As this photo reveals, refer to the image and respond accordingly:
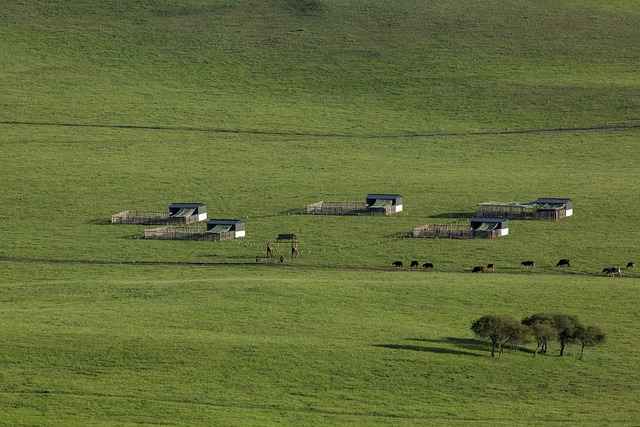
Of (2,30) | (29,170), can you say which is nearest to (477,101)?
(29,170)

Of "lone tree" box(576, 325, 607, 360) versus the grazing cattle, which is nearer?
"lone tree" box(576, 325, 607, 360)

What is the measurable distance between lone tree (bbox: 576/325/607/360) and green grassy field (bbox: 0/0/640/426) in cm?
75

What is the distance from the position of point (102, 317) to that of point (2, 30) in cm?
9657

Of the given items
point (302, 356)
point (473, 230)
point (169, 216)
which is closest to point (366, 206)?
point (473, 230)

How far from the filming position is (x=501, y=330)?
62.8 m

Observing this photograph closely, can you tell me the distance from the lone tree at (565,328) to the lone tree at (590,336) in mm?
176

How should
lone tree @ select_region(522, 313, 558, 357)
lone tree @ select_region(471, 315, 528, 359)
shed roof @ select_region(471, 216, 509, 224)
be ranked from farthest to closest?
shed roof @ select_region(471, 216, 509, 224)
lone tree @ select_region(522, 313, 558, 357)
lone tree @ select_region(471, 315, 528, 359)

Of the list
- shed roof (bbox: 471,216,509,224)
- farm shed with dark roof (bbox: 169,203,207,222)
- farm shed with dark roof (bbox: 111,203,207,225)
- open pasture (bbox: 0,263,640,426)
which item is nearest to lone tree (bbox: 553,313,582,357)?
open pasture (bbox: 0,263,640,426)

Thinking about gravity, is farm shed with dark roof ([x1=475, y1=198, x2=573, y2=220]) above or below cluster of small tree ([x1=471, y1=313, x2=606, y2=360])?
above

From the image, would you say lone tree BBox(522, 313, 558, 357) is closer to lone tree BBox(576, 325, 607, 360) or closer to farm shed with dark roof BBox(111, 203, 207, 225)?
lone tree BBox(576, 325, 607, 360)

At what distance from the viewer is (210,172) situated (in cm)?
11412

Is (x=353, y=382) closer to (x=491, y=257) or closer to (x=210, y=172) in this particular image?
(x=491, y=257)

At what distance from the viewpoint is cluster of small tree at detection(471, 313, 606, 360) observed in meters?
62.8

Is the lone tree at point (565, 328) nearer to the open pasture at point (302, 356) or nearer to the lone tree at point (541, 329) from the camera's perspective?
the lone tree at point (541, 329)
